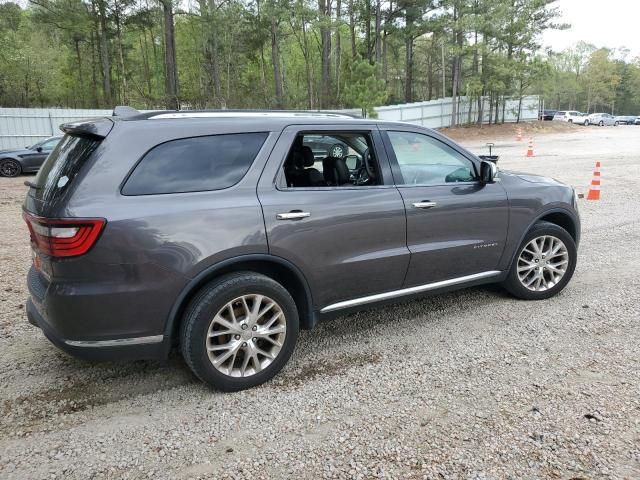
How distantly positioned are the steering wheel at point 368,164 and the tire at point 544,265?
164cm

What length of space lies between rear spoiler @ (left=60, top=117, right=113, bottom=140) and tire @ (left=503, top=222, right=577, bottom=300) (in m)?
3.54

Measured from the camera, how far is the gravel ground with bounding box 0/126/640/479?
259cm

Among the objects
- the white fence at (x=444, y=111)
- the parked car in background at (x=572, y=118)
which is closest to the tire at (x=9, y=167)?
the white fence at (x=444, y=111)

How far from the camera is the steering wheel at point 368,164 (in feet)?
12.8

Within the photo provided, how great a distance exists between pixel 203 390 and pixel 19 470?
1.09 metres

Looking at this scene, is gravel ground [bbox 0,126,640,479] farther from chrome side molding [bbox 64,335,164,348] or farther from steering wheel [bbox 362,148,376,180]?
steering wheel [bbox 362,148,376,180]

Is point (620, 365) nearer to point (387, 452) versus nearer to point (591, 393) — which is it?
point (591, 393)

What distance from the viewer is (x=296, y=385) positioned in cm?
336

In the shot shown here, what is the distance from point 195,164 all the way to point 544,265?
3.38 metres

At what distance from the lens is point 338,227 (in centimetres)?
352

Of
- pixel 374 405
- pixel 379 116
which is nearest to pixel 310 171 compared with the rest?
pixel 374 405

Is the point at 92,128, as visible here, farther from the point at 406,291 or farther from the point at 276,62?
the point at 276,62

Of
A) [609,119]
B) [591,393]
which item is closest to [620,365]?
[591,393]

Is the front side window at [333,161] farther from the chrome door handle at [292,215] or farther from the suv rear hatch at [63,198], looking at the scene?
the suv rear hatch at [63,198]
